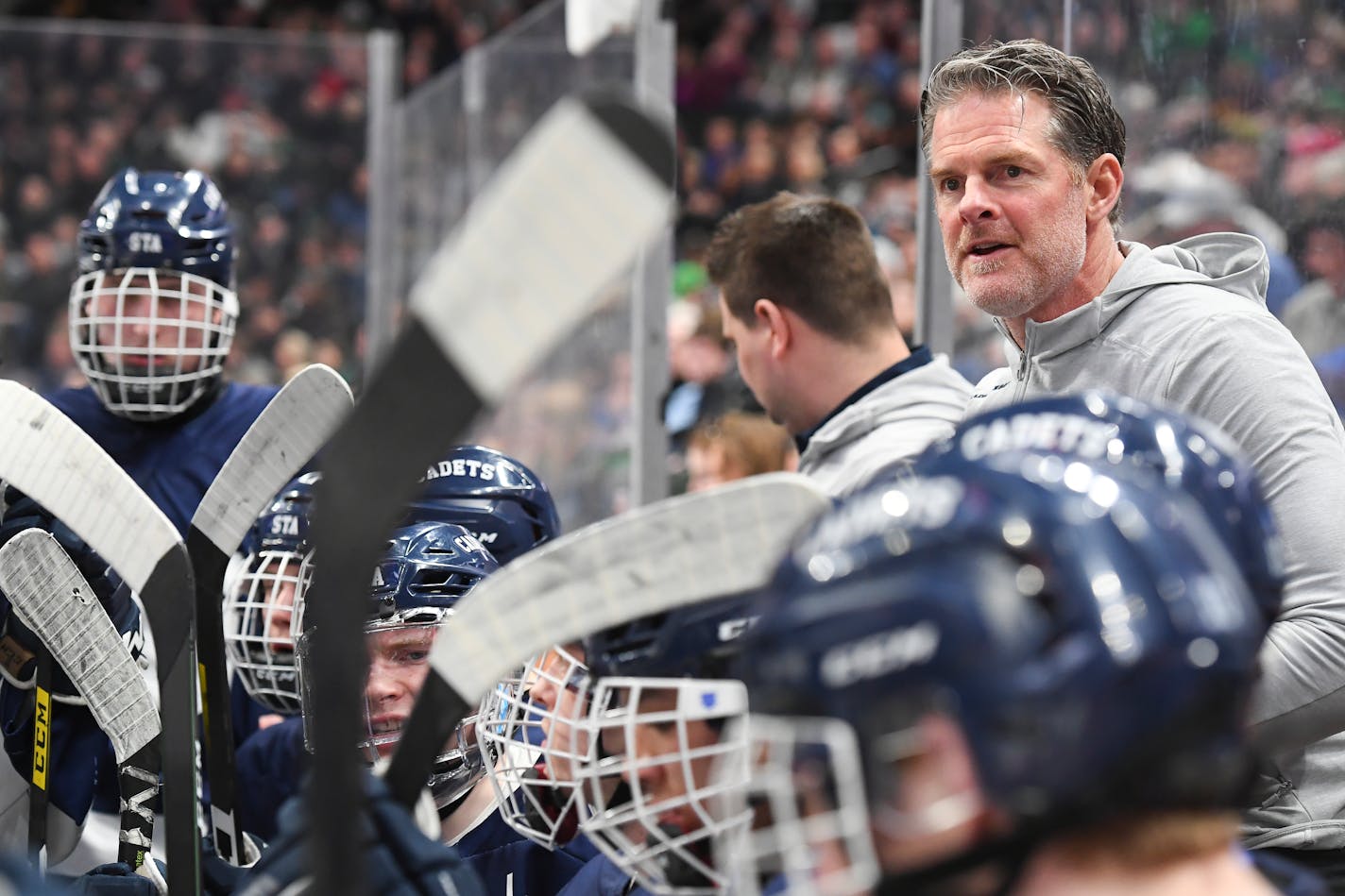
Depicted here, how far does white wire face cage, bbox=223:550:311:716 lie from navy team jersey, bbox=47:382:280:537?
0.51 metres

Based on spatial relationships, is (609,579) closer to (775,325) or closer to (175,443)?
(775,325)

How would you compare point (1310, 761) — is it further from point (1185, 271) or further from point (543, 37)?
point (543, 37)

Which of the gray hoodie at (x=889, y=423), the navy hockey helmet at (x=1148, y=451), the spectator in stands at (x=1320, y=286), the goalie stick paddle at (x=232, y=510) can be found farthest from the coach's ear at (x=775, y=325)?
the navy hockey helmet at (x=1148, y=451)

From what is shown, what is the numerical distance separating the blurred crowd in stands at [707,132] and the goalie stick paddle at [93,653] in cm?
151

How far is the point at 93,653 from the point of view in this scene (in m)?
1.52

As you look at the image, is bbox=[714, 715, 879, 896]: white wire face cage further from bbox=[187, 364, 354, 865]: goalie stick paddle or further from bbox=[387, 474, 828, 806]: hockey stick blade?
bbox=[187, 364, 354, 865]: goalie stick paddle

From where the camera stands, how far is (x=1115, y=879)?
78 centimetres

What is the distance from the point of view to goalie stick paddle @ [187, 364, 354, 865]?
140 cm

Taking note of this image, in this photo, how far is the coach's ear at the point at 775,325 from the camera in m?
2.27

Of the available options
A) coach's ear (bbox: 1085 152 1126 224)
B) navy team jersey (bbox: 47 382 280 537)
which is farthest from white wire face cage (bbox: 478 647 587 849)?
navy team jersey (bbox: 47 382 280 537)

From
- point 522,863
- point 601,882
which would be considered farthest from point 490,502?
point 601,882

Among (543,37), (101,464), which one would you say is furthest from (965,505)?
(543,37)

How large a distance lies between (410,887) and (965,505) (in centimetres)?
42

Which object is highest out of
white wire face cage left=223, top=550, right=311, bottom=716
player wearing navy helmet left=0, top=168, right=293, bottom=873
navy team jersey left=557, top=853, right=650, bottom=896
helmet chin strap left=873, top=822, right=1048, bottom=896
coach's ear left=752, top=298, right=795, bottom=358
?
player wearing navy helmet left=0, top=168, right=293, bottom=873
